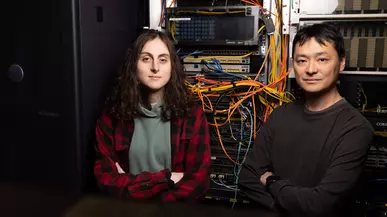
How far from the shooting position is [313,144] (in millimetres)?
1503

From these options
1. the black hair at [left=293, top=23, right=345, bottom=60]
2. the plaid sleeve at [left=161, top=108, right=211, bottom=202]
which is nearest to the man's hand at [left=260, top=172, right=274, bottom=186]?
the plaid sleeve at [left=161, top=108, right=211, bottom=202]

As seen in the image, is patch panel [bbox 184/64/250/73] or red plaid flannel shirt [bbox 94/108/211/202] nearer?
red plaid flannel shirt [bbox 94/108/211/202]

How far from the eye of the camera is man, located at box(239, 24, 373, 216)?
138 cm

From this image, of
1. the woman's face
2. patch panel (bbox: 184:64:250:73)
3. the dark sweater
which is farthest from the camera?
patch panel (bbox: 184:64:250:73)

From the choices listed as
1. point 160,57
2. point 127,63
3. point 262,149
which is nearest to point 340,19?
point 262,149

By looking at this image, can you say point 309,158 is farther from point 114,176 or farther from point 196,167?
point 114,176

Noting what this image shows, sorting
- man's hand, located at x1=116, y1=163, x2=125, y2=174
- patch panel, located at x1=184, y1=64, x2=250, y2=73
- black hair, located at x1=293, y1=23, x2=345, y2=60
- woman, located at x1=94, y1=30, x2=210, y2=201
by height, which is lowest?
man's hand, located at x1=116, y1=163, x2=125, y2=174

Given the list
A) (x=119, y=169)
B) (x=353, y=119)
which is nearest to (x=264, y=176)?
(x=353, y=119)

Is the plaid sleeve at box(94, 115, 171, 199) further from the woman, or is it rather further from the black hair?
the black hair

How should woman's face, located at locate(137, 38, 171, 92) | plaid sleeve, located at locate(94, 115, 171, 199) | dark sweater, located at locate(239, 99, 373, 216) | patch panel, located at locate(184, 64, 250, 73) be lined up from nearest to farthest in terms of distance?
dark sweater, located at locate(239, 99, 373, 216) → plaid sleeve, located at locate(94, 115, 171, 199) → woman's face, located at locate(137, 38, 171, 92) → patch panel, located at locate(184, 64, 250, 73)

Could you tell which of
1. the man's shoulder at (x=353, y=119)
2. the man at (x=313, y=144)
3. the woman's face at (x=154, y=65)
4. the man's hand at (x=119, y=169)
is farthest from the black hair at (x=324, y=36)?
the man's hand at (x=119, y=169)

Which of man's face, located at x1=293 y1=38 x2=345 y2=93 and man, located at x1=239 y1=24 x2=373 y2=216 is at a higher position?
man's face, located at x1=293 y1=38 x2=345 y2=93

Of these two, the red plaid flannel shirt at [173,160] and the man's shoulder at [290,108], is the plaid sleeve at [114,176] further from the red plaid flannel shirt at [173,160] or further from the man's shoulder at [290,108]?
the man's shoulder at [290,108]

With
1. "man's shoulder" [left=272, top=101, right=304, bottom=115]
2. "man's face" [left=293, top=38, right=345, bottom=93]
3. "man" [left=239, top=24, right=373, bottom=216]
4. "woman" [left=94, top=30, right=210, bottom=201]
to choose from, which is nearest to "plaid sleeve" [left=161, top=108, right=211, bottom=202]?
"woman" [left=94, top=30, right=210, bottom=201]
